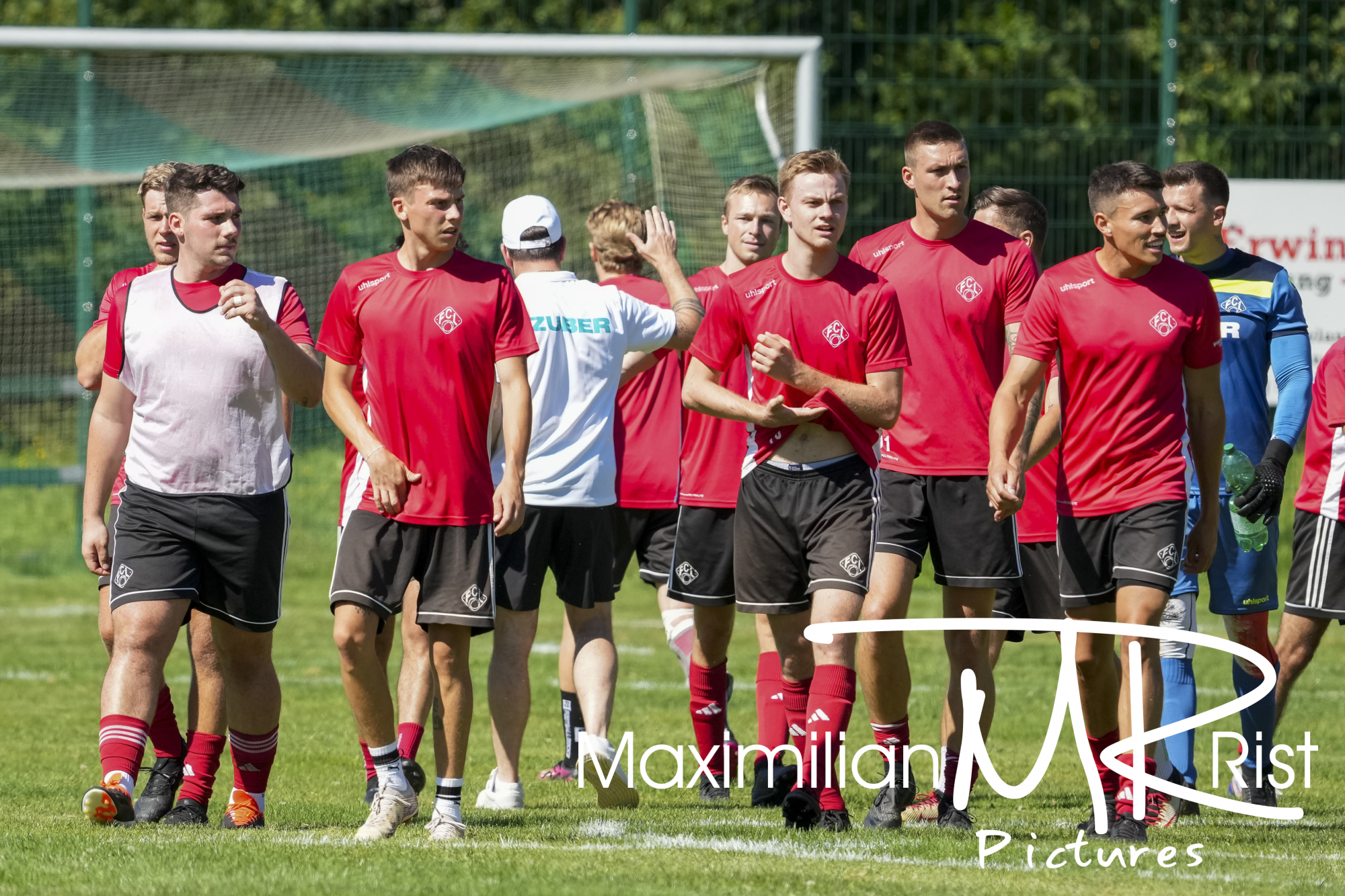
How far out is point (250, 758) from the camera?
6586mm

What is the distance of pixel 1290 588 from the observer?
7.59 metres

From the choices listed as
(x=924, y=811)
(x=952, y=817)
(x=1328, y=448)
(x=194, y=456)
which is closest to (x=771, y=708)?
(x=924, y=811)

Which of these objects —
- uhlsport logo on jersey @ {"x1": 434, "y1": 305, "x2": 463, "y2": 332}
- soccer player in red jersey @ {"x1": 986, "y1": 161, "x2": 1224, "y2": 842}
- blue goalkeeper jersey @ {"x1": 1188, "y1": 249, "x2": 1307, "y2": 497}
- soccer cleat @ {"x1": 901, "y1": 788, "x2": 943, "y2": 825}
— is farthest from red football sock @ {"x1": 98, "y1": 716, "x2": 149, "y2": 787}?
blue goalkeeper jersey @ {"x1": 1188, "y1": 249, "x2": 1307, "y2": 497}

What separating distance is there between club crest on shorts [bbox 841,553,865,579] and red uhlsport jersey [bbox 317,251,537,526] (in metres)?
1.28

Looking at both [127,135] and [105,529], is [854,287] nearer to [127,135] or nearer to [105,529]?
[105,529]

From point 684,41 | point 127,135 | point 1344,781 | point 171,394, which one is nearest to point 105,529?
point 171,394

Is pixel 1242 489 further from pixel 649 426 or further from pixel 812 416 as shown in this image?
pixel 649 426

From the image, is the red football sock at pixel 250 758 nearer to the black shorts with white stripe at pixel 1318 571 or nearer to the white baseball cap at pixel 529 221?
the white baseball cap at pixel 529 221

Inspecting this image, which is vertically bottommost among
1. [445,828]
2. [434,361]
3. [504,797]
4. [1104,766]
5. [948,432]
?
[504,797]

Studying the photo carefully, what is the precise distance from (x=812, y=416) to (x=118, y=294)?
252 centimetres

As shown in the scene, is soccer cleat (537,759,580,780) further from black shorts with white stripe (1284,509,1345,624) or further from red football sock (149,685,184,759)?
black shorts with white stripe (1284,509,1345,624)

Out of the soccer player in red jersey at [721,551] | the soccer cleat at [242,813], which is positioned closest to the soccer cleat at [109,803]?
the soccer cleat at [242,813]

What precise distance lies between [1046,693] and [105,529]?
6.09 m

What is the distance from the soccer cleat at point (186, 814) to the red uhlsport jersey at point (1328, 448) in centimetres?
456
